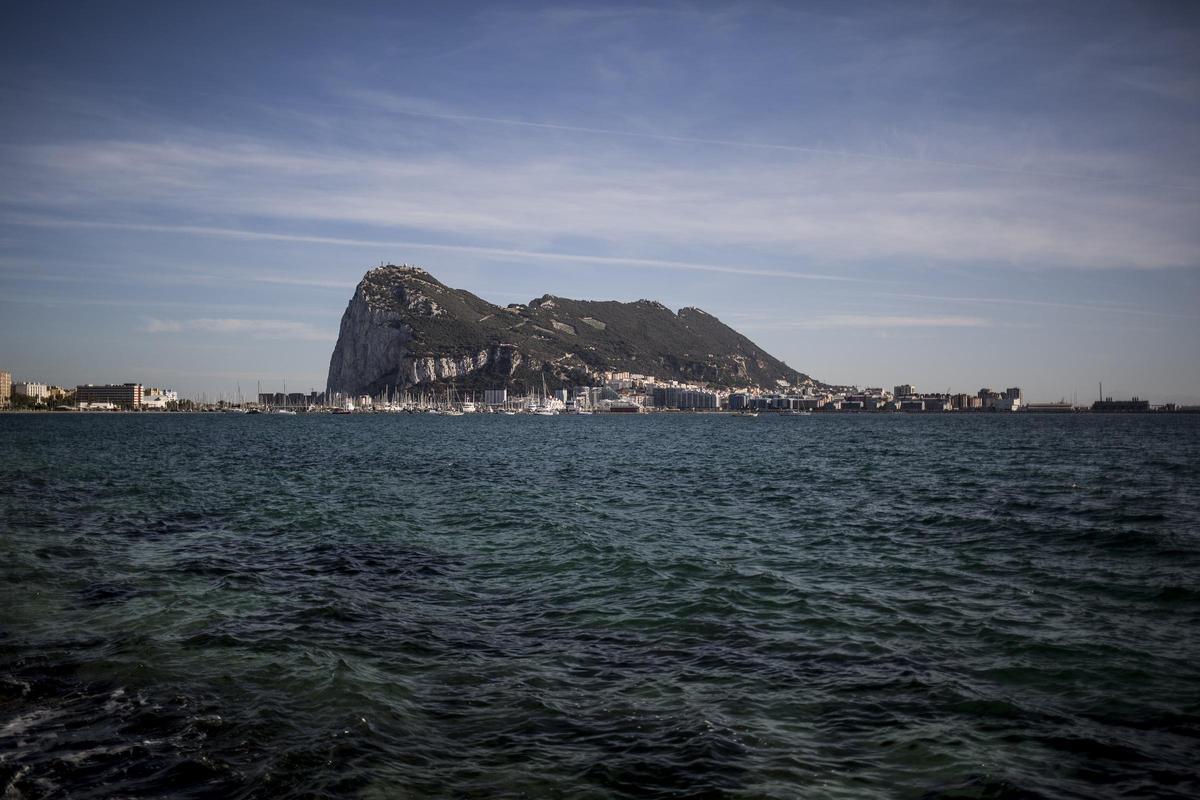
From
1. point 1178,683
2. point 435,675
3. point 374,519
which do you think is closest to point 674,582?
point 435,675

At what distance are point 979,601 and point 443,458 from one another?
5133 centimetres

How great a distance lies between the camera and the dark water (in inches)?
346

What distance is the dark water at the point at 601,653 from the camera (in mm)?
8789

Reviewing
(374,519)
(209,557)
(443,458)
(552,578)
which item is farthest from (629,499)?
(443,458)

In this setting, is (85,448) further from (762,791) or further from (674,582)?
(762,791)

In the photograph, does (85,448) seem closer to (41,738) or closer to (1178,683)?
(41,738)

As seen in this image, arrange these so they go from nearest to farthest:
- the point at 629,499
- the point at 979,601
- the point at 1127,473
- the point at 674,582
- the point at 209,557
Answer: the point at 979,601 → the point at 674,582 → the point at 209,557 → the point at 629,499 → the point at 1127,473

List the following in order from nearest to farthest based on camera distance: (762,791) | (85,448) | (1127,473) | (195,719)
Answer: (762,791) < (195,719) < (1127,473) < (85,448)

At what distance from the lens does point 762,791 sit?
8.29 meters

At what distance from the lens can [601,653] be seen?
13.0 metres

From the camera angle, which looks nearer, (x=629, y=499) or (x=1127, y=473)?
(x=629, y=499)

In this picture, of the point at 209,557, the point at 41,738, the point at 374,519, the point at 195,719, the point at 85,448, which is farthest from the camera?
the point at 85,448

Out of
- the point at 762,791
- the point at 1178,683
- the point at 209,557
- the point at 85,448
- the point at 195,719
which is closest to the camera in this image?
the point at 762,791

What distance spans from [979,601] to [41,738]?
1709 cm
